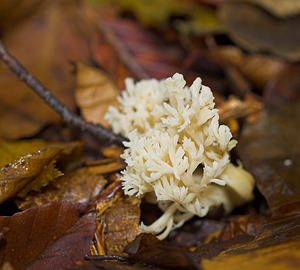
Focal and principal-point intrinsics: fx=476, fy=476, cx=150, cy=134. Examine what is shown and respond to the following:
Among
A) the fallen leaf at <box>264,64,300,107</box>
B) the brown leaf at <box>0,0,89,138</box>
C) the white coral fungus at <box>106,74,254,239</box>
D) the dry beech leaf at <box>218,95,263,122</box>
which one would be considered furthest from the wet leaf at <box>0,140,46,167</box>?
the fallen leaf at <box>264,64,300,107</box>

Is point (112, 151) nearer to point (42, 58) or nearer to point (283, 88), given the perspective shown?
point (42, 58)

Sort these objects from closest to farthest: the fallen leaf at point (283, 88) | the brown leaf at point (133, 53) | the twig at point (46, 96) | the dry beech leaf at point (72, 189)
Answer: the dry beech leaf at point (72, 189) < the twig at point (46, 96) < the fallen leaf at point (283, 88) < the brown leaf at point (133, 53)

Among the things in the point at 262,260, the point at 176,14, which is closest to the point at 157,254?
the point at 262,260

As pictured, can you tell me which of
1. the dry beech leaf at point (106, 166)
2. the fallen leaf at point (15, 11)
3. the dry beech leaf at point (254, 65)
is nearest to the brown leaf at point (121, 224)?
the dry beech leaf at point (106, 166)

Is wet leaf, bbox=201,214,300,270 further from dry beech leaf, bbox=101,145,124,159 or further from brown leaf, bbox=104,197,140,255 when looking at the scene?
dry beech leaf, bbox=101,145,124,159

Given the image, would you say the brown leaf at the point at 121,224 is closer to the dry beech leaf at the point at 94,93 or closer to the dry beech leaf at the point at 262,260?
the dry beech leaf at the point at 262,260

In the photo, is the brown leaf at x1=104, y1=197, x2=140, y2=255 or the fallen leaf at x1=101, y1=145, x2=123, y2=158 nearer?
the brown leaf at x1=104, y1=197, x2=140, y2=255

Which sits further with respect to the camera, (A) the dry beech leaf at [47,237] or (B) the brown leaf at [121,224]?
(B) the brown leaf at [121,224]
